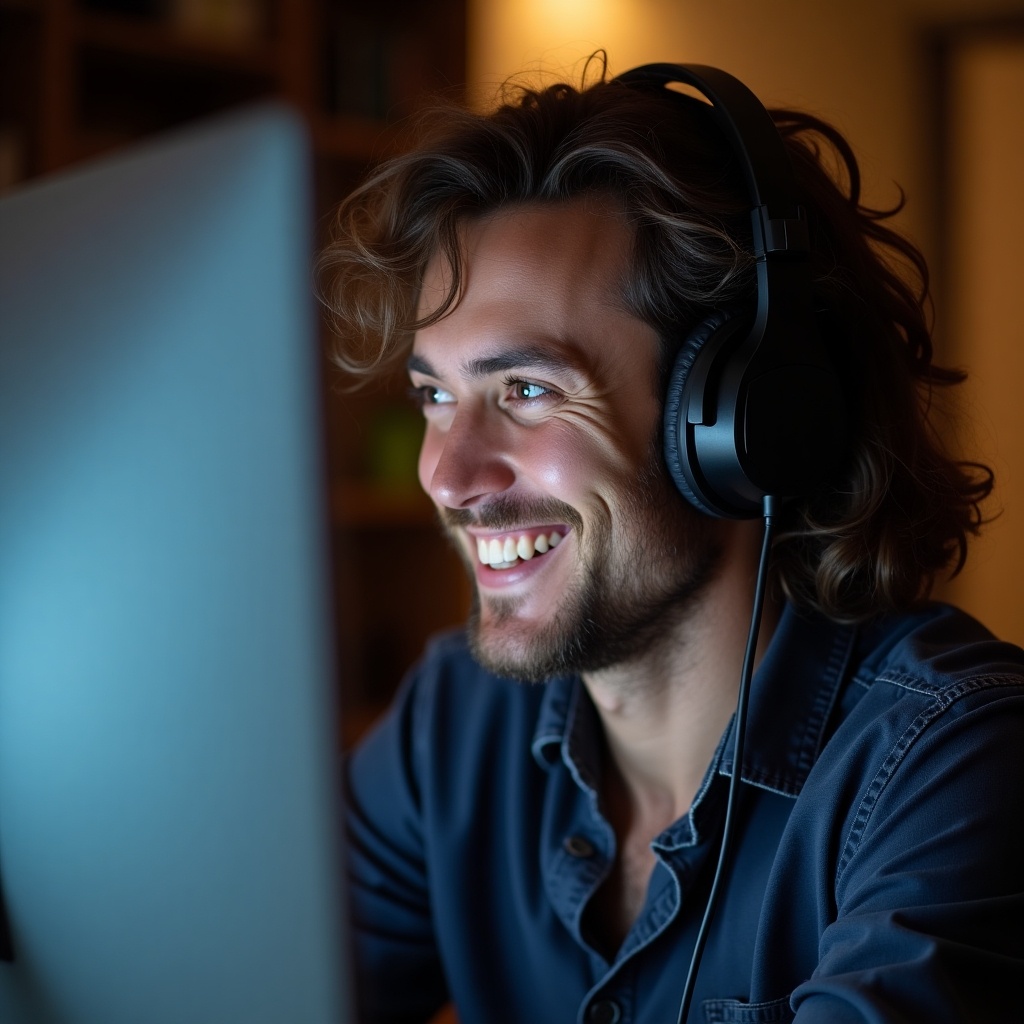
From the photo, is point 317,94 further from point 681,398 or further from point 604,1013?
point 604,1013

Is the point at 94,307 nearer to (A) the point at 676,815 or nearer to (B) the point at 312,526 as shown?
(B) the point at 312,526

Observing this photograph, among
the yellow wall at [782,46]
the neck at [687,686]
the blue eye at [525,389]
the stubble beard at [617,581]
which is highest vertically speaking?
the yellow wall at [782,46]

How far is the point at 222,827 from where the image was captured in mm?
385

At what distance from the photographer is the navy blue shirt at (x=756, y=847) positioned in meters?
0.69

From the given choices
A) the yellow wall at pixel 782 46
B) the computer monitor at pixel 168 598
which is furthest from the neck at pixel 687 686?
the yellow wall at pixel 782 46

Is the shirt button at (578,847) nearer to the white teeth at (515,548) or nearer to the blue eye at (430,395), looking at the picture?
the white teeth at (515,548)

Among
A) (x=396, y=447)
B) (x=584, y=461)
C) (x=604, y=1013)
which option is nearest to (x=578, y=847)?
(x=604, y=1013)

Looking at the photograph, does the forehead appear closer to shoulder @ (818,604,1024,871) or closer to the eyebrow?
the eyebrow

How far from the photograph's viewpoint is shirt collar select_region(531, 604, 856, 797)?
3.02 ft

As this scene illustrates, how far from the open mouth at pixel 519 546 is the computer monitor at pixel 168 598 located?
2.11 ft

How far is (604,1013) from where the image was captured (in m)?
0.94

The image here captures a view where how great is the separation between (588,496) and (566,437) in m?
0.06

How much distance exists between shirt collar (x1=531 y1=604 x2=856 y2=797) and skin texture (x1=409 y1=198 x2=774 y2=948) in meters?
0.08

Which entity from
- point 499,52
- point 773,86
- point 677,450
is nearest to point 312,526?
point 677,450
